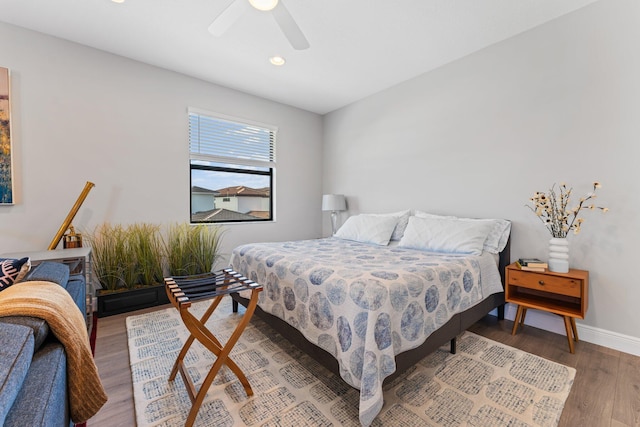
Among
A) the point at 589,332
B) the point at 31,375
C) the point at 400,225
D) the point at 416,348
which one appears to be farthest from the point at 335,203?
the point at 31,375

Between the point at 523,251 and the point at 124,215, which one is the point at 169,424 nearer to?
the point at 124,215

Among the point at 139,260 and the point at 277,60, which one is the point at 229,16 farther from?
the point at 139,260

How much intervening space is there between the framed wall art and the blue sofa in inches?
97.0

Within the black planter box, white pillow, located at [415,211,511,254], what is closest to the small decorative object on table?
white pillow, located at [415,211,511,254]

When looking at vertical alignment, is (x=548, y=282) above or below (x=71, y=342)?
below

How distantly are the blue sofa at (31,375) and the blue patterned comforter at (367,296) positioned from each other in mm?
1104

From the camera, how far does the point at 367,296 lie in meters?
1.38

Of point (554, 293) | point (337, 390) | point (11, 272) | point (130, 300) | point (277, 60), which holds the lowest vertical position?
point (337, 390)

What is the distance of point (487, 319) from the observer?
2648 mm

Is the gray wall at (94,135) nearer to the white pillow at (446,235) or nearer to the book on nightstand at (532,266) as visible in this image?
the white pillow at (446,235)

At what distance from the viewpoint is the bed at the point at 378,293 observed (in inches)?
53.6

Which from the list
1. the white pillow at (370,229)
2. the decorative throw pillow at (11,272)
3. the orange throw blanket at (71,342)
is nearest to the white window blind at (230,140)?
the white pillow at (370,229)

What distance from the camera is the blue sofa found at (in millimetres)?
608

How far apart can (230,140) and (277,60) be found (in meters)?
1.32
